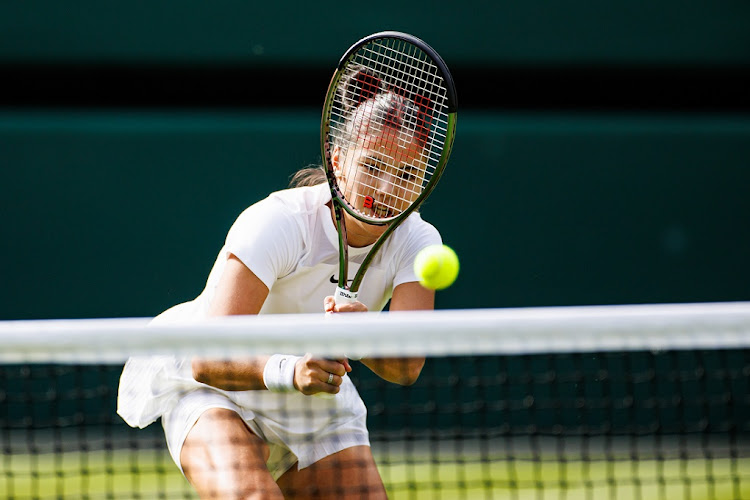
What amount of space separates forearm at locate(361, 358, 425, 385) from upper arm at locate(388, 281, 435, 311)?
0.42ft

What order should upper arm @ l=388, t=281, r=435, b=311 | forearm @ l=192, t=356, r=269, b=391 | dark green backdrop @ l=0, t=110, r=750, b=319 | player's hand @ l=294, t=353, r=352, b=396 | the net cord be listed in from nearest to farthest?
the net cord → player's hand @ l=294, t=353, r=352, b=396 → forearm @ l=192, t=356, r=269, b=391 → upper arm @ l=388, t=281, r=435, b=311 → dark green backdrop @ l=0, t=110, r=750, b=319

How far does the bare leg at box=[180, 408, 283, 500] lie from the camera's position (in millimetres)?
1841

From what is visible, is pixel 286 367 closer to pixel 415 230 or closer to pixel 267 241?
pixel 267 241

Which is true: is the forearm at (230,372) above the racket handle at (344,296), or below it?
below

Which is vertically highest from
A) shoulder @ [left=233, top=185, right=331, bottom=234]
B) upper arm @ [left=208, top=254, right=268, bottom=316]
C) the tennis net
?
shoulder @ [left=233, top=185, right=331, bottom=234]

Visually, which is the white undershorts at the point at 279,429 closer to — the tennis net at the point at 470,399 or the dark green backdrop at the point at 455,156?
the tennis net at the point at 470,399

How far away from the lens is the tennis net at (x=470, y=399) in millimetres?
1635

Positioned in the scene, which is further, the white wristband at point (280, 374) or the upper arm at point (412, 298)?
the upper arm at point (412, 298)

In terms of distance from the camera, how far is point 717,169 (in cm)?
441

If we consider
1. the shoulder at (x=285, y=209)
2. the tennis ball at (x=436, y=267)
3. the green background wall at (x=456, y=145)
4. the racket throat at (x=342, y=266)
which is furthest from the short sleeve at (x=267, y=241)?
the green background wall at (x=456, y=145)

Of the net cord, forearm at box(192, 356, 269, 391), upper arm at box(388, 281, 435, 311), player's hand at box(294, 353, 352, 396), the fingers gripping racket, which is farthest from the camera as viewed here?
upper arm at box(388, 281, 435, 311)

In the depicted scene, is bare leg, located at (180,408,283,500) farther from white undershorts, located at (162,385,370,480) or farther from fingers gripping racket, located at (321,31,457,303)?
fingers gripping racket, located at (321,31,457,303)

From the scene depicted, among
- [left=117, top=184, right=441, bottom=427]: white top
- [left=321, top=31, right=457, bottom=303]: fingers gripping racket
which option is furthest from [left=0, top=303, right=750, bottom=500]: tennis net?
[left=321, top=31, right=457, bottom=303]: fingers gripping racket

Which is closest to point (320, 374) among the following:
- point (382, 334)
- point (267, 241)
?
point (382, 334)
